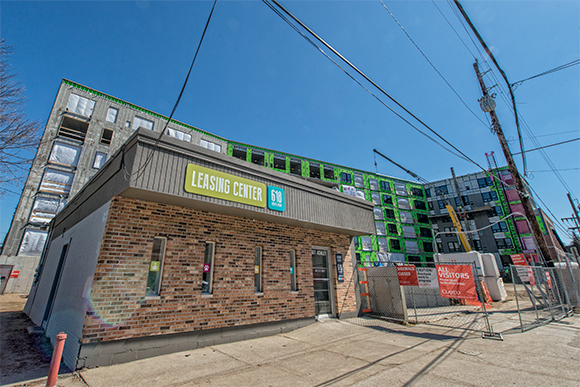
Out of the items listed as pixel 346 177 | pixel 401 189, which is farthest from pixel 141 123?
pixel 401 189

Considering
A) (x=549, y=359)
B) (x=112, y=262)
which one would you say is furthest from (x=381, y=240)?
(x=112, y=262)

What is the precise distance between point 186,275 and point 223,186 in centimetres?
254

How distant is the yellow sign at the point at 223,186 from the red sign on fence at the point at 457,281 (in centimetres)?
642

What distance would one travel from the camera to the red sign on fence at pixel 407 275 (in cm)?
970

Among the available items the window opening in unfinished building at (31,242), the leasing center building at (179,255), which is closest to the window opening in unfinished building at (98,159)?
the window opening in unfinished building at (31,242)

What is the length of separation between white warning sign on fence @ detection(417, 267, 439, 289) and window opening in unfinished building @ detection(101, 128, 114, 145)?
35.2 metres

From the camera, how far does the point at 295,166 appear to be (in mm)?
46812

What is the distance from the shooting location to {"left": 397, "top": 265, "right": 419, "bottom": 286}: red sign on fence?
9695 mm

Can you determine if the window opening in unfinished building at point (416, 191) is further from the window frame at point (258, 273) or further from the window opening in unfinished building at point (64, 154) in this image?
the window opening in unfinished building at point (64, 154)

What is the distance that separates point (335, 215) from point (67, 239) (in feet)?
33.7

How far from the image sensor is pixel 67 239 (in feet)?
32.4

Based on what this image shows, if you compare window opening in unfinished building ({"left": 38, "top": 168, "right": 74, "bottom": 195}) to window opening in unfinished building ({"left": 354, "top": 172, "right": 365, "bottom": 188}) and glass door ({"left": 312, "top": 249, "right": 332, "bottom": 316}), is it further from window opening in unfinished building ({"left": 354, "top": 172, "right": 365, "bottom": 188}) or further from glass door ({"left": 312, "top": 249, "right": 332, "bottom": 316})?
window opening in unfinished building ({"left": 354, "top": 172, "right": 365, "bottom": 188})

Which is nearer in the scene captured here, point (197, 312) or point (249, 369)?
point (249, 369)

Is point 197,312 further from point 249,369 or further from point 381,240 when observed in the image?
point 381,240
